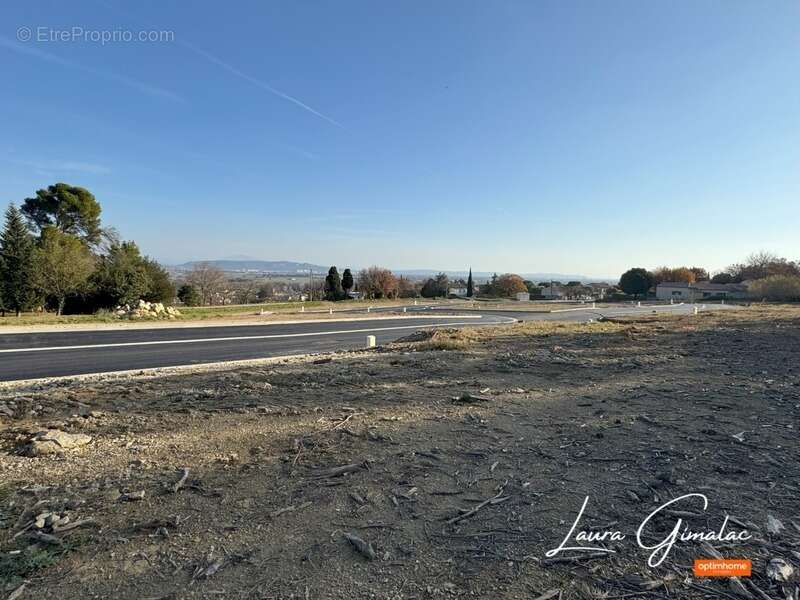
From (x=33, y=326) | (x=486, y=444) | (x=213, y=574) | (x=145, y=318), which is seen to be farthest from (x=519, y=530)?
(x=145, y=318)

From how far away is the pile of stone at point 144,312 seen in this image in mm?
26141

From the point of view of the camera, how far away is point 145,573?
2.21m

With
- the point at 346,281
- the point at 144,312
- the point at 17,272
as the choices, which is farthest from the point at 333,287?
the point at 17,272

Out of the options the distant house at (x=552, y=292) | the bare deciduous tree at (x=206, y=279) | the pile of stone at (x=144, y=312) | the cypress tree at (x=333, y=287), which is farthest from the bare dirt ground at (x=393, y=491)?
the distant house at (x=552, y=292)

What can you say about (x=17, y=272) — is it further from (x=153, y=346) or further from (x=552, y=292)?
(x=552, y=292)

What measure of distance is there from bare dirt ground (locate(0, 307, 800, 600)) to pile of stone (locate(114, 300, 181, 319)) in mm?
22620

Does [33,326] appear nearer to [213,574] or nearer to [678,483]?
[213,574]

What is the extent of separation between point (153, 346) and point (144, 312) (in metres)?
13.6

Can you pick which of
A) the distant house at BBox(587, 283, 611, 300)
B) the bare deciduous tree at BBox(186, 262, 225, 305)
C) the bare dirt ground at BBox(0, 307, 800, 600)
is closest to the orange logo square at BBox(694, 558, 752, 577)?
the bare dirt ground at BBox(0, 307, 800, 600)

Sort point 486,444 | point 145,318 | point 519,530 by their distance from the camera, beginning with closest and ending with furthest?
point 519,530 → point 486,444 → point 145,318

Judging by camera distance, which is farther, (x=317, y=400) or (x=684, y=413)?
(x=317, y=400)

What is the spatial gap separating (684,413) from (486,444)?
109 inches

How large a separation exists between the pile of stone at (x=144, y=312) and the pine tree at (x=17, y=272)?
4687mm

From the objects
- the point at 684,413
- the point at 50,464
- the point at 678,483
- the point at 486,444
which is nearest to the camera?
the point at 678,483
